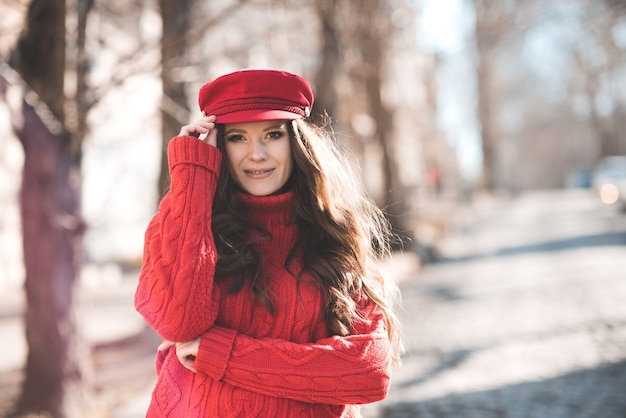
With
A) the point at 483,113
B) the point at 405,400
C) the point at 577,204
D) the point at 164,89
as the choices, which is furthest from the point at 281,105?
the point at 483,113

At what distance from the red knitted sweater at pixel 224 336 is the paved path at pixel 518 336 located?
3.20 meters

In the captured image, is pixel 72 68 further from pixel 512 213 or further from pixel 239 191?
pixel 512 213

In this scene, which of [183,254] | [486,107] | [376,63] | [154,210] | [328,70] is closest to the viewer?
[183,254]

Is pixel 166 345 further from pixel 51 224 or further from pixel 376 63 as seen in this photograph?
pixel 376 63

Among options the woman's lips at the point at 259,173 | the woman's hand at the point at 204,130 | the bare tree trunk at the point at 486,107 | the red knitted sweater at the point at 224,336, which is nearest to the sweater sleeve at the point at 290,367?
the red knitted sweater at the point at 224,336

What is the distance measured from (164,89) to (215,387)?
6315mm

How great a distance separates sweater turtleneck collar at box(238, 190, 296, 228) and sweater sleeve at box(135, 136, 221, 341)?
0.18 meters

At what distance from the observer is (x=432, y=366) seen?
6.23 metres

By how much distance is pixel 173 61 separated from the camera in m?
5.44

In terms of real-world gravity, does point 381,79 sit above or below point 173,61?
above

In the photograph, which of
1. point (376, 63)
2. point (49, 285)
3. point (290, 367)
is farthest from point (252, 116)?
point (376, 63)

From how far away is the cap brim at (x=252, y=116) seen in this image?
2082mm

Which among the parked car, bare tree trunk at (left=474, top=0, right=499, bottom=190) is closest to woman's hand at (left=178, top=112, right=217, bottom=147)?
the parked car

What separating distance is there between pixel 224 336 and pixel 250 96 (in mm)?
807
